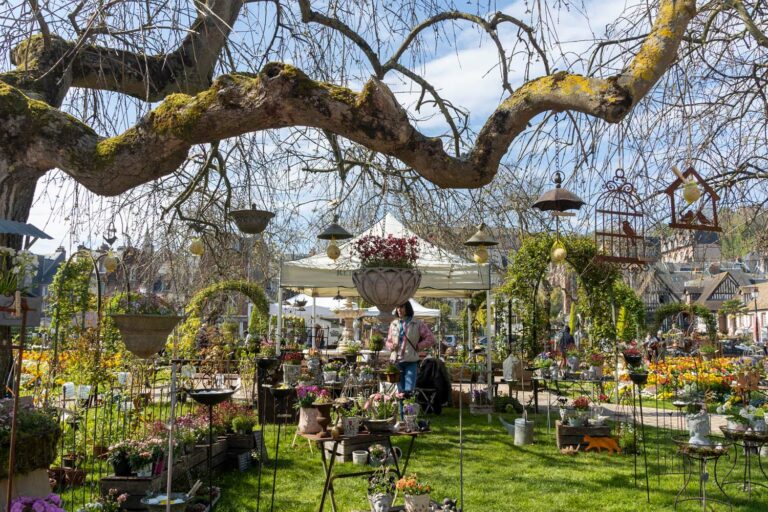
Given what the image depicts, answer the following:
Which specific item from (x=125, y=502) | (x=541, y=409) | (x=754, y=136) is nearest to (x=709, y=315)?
(x=541, y=409)

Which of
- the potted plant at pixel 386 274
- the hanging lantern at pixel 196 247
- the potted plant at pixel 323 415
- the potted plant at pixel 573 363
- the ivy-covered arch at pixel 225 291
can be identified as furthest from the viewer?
the ivy-covered arch at pixel 225 291

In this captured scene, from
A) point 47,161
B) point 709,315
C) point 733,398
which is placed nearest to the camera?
point 47,161

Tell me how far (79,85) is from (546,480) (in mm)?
5629

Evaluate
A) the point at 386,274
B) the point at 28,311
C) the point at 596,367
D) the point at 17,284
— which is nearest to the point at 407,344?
the point at 386,274

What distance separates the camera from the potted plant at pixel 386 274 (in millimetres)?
5727

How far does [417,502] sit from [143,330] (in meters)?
2.12

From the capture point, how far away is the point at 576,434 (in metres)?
7.99

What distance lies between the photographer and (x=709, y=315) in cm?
2180

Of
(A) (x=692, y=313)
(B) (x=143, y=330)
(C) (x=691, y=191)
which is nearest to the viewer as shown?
(B) (x=143, y=330)

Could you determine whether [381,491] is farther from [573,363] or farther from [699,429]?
[573,363]

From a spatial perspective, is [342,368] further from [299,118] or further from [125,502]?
[299,118]

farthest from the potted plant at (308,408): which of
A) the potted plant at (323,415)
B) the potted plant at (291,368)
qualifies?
the potted plant at (291,368)

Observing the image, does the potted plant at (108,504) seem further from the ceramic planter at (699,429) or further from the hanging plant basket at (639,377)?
the ceramic planter at (699,429)

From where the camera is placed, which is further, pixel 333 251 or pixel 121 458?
pixel 333 251
